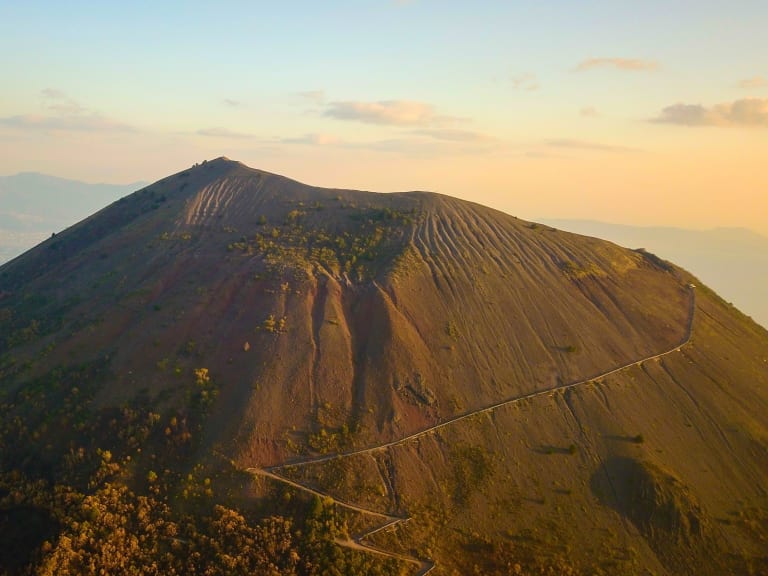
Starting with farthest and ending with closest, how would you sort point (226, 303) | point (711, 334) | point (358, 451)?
1. point (711, 334)
2. point (226, 303)
3. point (358, 451)

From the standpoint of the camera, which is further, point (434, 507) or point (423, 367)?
point (423, 367)

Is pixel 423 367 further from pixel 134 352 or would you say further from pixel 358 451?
pixel 134 352

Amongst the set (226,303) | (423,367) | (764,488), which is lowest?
(764,488)

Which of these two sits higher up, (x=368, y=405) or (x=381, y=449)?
(x=368, y=405)

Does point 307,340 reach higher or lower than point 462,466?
higher

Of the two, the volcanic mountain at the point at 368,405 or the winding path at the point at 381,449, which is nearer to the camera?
the winding path at the point at 381,449

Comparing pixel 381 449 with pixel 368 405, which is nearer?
pixel 381 449

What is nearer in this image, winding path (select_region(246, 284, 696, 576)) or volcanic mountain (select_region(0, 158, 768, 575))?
winding path (select_region(246, 284, 696, 576))

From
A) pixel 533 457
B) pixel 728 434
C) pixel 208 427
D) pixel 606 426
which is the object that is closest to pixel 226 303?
pixel 208 427
